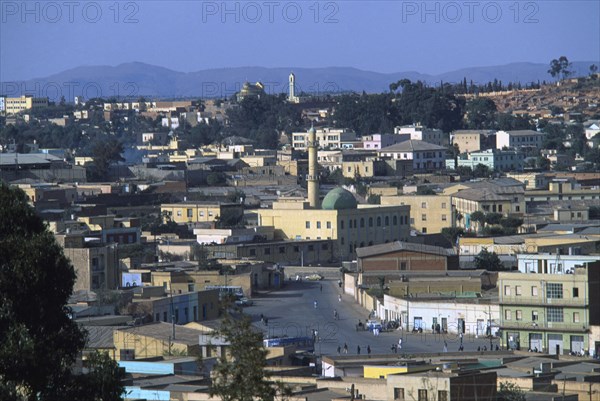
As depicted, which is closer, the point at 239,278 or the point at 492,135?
the point at 239,278

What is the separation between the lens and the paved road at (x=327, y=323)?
31.6m

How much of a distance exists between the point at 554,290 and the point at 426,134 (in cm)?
6122

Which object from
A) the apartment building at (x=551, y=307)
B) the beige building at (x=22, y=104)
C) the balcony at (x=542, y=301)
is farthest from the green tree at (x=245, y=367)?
the beige building at (x=22, y=104)

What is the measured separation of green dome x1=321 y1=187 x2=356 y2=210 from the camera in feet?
168

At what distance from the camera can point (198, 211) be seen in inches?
2205

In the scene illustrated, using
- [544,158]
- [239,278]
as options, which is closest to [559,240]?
[239,278]

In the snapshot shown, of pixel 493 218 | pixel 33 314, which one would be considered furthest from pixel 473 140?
pixel 33 314

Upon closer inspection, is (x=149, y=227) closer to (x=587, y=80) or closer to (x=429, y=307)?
(x=429, y=307)

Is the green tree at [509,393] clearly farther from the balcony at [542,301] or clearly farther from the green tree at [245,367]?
Result: the balcony at [542,301]

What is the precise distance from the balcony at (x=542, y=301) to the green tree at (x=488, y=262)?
8.00 meters

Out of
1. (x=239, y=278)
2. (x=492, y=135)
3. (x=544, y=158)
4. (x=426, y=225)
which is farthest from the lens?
(x=492, y=135)

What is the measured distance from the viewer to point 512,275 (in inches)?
1267

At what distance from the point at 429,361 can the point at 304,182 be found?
50574 mm

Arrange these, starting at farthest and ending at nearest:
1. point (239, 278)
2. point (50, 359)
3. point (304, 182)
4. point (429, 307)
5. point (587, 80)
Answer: point (587, 80), point (304, 182), point (239, 278), point (429, 307), point (50, 359)
